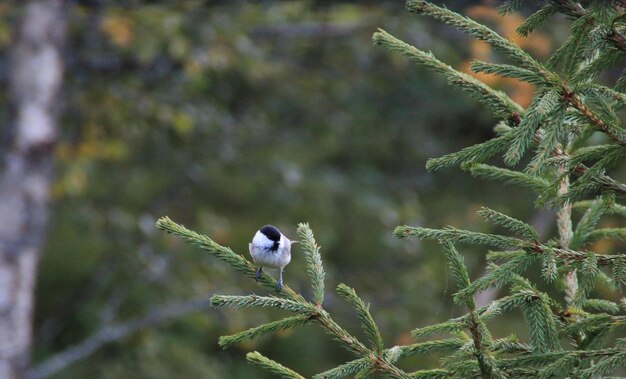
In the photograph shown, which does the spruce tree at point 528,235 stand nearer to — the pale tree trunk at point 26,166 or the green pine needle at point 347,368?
the green pine needle at point 347,368

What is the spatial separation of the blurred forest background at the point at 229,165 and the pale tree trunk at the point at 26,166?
0.42m

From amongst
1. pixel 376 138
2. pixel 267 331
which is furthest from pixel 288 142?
pixel 267 331

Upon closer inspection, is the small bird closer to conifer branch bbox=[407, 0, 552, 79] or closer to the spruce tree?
the spruce tree

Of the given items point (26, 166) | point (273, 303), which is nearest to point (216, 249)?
point (273, 303)

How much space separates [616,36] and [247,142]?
789 cm

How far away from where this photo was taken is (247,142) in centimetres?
989

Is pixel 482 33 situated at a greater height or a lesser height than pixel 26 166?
greater

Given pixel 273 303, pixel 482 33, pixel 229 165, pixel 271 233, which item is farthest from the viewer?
pixel 229 165

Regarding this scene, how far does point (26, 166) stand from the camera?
5.83 m

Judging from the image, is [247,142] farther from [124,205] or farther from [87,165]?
[87,165]

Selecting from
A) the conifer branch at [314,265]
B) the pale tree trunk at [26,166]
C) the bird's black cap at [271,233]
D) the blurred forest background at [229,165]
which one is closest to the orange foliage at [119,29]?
the blurred forest background at [229,165]

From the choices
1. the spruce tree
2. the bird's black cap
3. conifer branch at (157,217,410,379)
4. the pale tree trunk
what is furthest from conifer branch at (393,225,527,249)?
the pale tree trunk

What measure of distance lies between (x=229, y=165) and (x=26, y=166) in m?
3.79

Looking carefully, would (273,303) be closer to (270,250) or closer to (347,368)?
(347,368)
